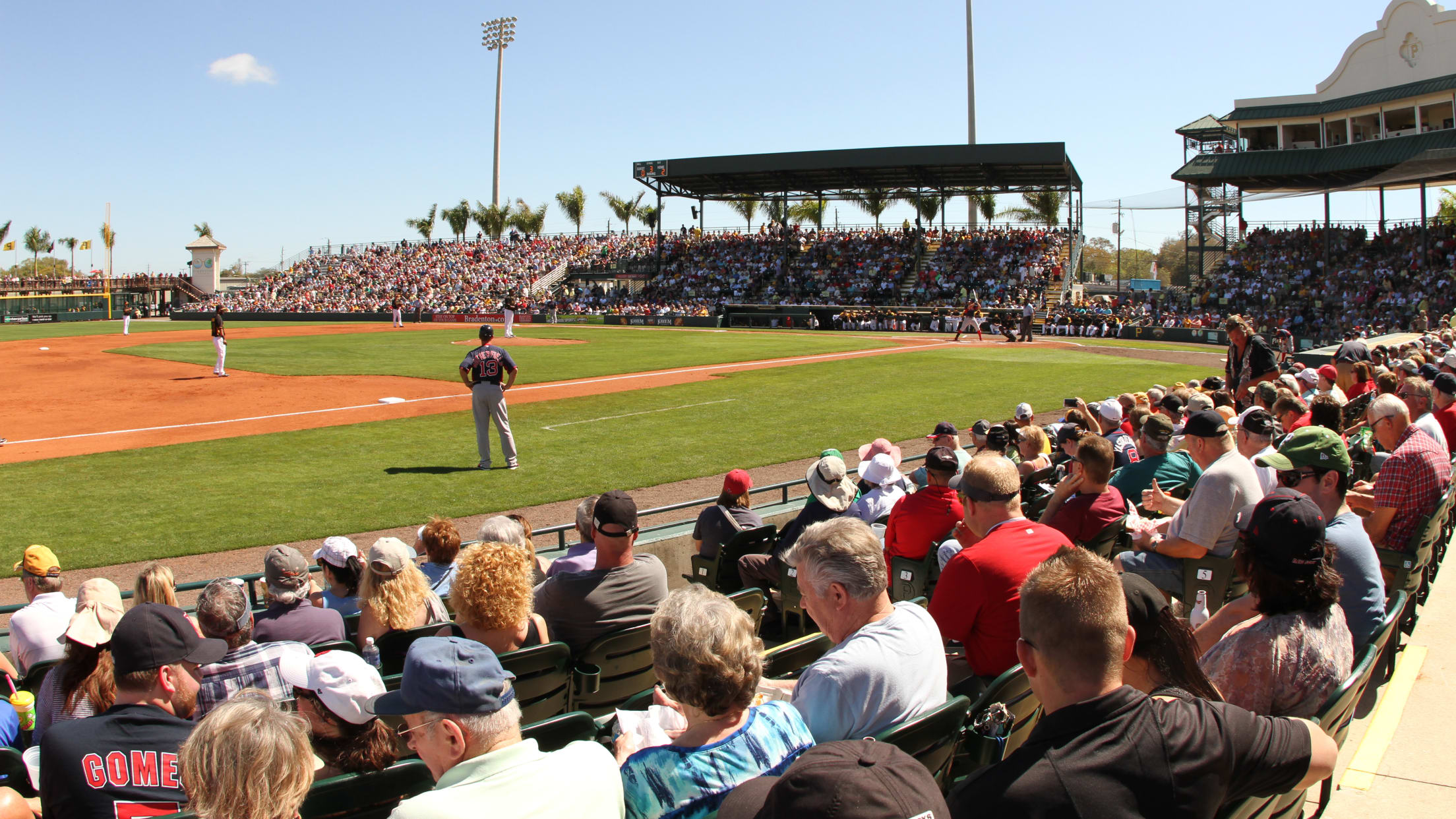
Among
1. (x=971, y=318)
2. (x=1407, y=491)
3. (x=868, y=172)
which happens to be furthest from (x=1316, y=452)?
(x=868, y=172)

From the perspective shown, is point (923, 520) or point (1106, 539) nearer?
point (1106, 539)

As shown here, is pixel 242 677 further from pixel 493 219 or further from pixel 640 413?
pixel 493 219

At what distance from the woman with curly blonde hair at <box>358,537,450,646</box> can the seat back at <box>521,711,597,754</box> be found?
1.71 m

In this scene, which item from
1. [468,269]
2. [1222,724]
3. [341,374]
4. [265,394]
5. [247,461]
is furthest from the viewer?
[468,269]

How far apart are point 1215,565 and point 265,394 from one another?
22.2 m

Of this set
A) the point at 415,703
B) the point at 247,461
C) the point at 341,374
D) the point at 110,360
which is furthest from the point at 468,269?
the point at 415,703

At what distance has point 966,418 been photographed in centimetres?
1906

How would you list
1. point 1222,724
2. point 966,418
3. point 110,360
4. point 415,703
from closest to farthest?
1. point 1222,724
2. point 415,703
3. point 966,418
4. point 110,360

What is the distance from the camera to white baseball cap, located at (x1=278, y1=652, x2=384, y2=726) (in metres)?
3.36

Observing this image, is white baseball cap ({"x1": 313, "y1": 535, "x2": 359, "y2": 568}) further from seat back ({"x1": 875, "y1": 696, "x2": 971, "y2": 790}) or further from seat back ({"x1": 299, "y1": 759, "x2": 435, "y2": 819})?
seat back ({"x1": 875, "y1": 696, "x2": 971, "y2": 790})

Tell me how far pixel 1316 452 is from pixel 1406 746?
1.53m

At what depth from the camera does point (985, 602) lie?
430 cm

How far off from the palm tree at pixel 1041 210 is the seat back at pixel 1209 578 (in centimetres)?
5748

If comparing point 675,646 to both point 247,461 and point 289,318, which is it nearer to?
point 247,461
